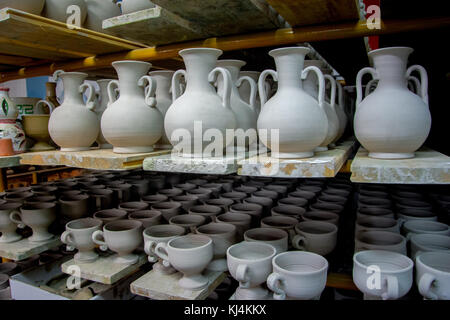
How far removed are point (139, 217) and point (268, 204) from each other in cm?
57

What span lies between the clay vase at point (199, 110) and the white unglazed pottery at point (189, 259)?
29cm

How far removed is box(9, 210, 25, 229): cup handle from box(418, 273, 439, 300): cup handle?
4.99 ft

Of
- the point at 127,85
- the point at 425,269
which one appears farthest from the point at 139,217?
the point at 425,269

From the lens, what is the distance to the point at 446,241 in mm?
1036

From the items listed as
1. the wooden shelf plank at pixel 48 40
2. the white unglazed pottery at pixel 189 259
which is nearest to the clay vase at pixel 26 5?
the wooden shelf plank at pixel 48 40

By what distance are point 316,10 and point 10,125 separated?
137cm

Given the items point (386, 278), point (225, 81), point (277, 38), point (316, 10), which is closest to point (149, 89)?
point (225, 81)

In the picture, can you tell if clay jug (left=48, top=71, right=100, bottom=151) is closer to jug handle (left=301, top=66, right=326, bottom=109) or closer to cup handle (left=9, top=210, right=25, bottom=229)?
cup handle (left=9, top=210, right=25, bottom=229)

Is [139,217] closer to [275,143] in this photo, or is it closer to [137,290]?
[137,290]

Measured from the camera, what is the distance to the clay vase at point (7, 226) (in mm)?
1427

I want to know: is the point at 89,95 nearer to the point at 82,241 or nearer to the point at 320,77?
the point at 82,241

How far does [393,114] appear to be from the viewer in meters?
0.90

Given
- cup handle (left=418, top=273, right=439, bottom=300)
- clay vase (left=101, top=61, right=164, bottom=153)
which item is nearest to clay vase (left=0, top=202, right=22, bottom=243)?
clay vase (left=101, top=61, right=164, bottom=153)
